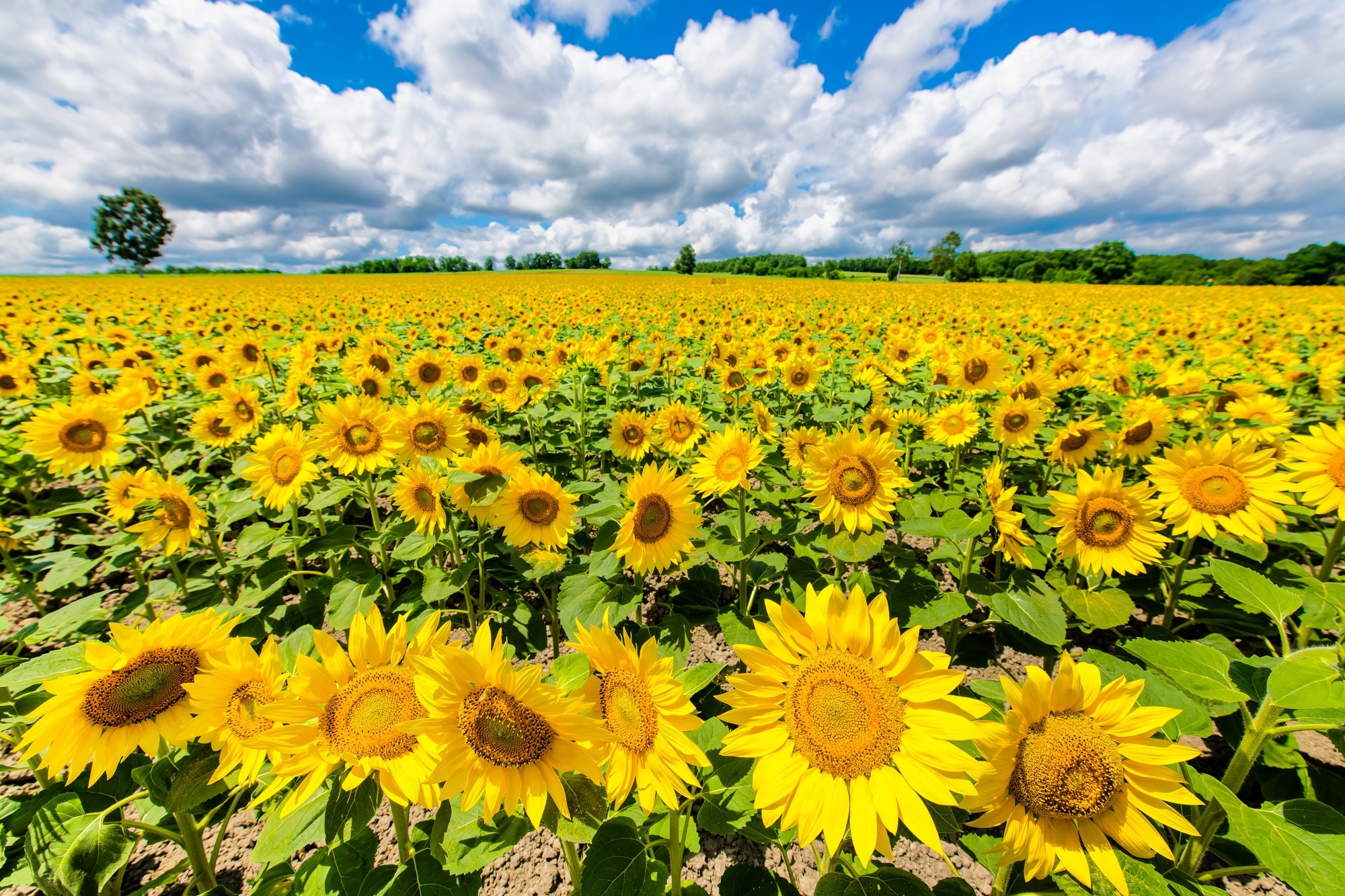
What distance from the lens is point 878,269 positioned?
6625cm

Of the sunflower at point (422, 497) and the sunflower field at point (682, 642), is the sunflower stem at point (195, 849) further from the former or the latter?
the sunflower at point (422, 497)

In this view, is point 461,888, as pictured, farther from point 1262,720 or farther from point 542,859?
point 1262,720

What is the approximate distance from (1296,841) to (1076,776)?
808 millimetres

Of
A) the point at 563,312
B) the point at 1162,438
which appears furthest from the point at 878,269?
the point at 1162,438

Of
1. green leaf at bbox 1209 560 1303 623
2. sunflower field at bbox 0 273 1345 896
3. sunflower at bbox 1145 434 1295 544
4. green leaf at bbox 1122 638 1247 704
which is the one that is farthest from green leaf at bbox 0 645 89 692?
sunflower at bbox 1145 434 1295 544

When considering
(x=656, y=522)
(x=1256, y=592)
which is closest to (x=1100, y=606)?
(x=1256, y=592)

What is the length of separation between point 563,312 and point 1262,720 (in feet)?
44.9

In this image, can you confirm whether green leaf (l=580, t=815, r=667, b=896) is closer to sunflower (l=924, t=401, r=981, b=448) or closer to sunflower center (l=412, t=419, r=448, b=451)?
sunflower center (l=412, t=419, r=448, b=451)

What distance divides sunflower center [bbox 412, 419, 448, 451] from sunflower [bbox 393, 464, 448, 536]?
0.16 m

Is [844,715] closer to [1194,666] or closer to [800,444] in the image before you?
[1194,666]

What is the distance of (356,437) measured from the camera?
317 centimetres

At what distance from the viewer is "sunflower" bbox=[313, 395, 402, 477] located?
10.2 feet

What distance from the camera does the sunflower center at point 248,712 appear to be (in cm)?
133

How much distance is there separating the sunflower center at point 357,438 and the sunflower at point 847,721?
9.52 feet
